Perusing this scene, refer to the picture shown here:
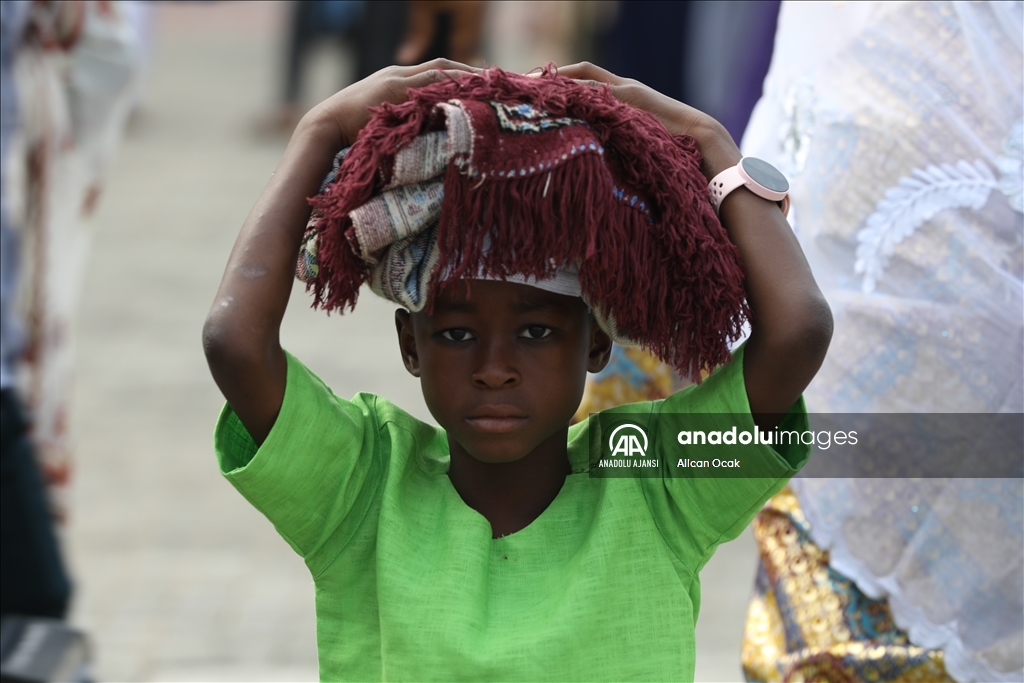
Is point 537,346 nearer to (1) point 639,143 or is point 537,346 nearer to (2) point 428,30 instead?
(1) point 639,143

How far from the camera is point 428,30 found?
314 centimetres

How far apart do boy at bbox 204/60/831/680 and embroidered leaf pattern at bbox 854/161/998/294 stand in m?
0.48

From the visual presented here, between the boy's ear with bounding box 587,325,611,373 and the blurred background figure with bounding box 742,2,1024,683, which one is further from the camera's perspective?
the blurred background figure with bounding box 742,2,1024,683

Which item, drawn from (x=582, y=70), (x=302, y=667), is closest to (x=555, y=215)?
(x=582, y=70)

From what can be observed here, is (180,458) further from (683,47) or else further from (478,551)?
(683,47)

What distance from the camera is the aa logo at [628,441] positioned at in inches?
77.0

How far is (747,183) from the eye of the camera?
5.99 feet

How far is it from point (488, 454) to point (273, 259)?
398 millimetres

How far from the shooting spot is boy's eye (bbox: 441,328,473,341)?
182cm

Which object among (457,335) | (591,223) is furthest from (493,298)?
(591,223)

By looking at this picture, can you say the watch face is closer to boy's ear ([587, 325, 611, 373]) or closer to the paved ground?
boy's ear ([587, 325, 611, 373])

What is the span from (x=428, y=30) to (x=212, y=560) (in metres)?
2.17

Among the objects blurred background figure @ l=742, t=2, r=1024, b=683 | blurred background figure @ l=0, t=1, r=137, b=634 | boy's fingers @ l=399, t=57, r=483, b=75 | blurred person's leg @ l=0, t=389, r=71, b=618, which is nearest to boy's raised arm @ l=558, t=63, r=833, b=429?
boy's fingers @ l=399, t=57, r=483, b=75

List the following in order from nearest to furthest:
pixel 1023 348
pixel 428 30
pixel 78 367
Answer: pixel 1023 348
pixel 428 30
pixel 78 367
